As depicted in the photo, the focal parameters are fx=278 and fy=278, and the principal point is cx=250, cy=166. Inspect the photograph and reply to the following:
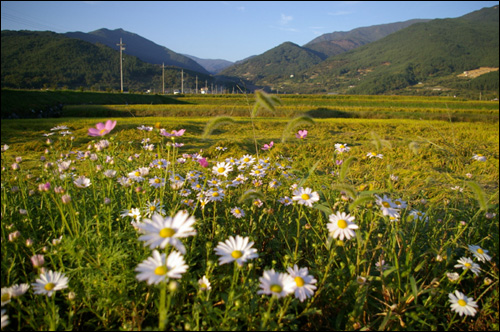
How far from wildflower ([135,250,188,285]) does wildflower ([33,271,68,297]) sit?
48 centimetres

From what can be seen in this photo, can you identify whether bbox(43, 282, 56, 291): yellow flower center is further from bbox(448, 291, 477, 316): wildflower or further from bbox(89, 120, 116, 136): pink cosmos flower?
bbox(448, 291, 477, 316): wildflower

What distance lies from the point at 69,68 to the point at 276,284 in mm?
126135

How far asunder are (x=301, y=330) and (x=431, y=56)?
245 metres

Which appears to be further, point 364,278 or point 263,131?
point 263,131

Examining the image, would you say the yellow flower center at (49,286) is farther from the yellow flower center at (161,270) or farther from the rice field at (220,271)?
the yellow flower center at (161,270)

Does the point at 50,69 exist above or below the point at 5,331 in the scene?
above

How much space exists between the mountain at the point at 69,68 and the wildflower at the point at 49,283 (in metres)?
86.7

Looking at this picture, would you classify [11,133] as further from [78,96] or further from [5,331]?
[78,96]

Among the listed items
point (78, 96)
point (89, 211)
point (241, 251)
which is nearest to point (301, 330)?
point (241, 251)

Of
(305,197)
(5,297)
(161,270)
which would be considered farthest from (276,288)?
(5,297)

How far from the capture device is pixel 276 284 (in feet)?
3.65

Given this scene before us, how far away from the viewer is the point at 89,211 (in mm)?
2189

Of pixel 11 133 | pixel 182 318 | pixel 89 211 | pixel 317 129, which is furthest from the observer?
pixel 317 129

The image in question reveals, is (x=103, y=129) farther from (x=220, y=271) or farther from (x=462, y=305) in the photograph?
(x=462, y=305)
